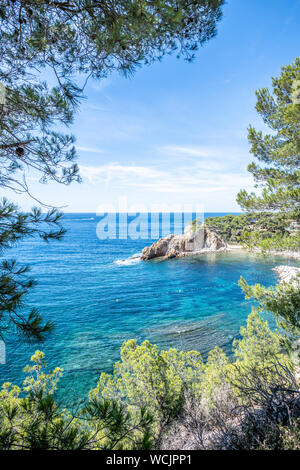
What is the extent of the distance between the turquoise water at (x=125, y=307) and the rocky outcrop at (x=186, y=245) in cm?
280

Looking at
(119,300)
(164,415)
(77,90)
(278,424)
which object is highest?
(77,90)

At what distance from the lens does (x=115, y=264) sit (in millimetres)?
33406

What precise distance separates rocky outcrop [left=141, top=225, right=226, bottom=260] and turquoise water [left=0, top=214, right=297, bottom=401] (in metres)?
2.80

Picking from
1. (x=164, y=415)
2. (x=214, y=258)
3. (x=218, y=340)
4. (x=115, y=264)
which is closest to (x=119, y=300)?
(x=218, y=340)

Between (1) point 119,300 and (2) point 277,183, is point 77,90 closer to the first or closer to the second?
(2) point 277,183

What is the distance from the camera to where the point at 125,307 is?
1802 cm

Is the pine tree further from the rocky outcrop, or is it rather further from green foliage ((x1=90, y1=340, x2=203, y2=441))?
the rocky outcrop

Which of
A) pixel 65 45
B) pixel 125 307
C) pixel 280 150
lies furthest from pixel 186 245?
pixel 65 45

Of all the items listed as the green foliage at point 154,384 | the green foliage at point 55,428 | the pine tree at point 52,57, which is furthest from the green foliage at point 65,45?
the green foliage at point 154,384

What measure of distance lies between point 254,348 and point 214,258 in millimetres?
30223

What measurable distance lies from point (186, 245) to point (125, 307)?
23.0m

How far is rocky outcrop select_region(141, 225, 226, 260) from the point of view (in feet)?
117

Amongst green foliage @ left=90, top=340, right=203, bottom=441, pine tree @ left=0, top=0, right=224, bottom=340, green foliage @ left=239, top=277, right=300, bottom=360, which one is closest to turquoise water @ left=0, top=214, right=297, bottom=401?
pine tree @ left=0, top=0, right=224, bottom=340
